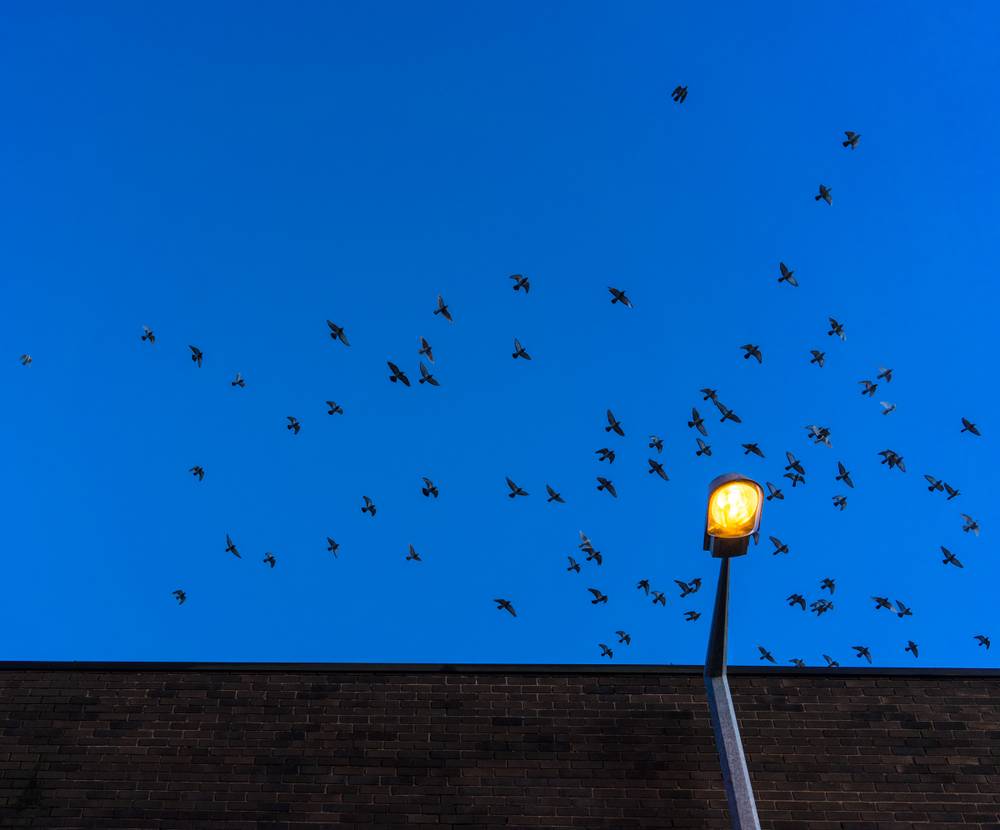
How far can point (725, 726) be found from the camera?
6008mm

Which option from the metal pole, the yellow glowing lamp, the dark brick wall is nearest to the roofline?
the dark brick wall

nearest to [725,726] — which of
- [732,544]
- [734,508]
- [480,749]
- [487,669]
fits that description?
[732,544]

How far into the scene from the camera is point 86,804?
8.36m

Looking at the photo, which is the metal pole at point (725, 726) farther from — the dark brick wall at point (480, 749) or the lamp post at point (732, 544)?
the dark brick wall at point (480, 749)

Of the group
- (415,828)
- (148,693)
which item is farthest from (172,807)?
(415,828)

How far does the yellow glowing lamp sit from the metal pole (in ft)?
0.69

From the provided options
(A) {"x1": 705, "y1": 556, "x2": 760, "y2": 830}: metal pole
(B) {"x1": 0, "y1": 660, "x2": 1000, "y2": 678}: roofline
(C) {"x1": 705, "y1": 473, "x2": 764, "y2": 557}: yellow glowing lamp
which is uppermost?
(B) {"x1": 0, "y1": 660, "x2": 1000, "y2": 678}: roofline

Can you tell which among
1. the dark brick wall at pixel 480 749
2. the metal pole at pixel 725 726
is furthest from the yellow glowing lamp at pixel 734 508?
the dark brick wall at pixel 480 749

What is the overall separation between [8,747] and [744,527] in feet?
21.8

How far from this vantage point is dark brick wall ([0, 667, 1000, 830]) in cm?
831

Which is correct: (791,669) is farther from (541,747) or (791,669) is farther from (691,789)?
(541,747)

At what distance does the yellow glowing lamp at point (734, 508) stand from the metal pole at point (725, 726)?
0.69ft

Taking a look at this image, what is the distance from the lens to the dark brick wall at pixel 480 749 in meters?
8.31

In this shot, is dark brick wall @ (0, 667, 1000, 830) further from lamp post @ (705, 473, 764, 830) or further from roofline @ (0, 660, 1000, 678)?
lamp post @ (705, 473, 764, 830)
